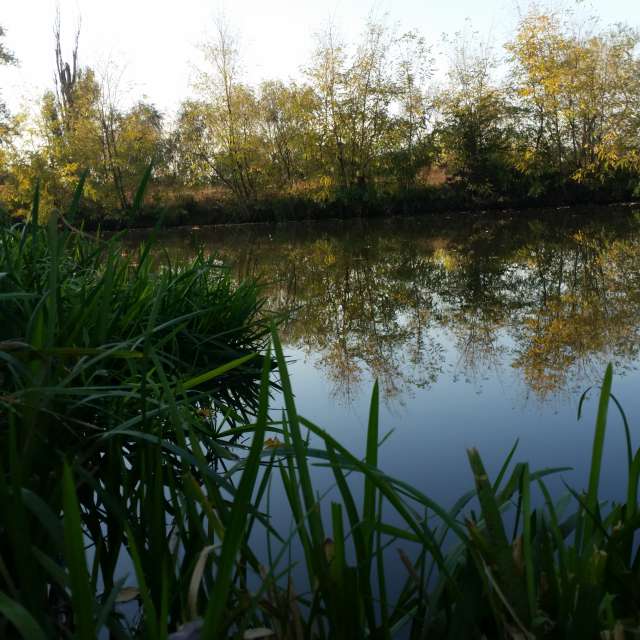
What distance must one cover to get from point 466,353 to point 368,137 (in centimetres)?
1448

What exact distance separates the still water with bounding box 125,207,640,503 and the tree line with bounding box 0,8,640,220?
33.3 ft

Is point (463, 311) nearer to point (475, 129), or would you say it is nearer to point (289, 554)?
point (289, 554)

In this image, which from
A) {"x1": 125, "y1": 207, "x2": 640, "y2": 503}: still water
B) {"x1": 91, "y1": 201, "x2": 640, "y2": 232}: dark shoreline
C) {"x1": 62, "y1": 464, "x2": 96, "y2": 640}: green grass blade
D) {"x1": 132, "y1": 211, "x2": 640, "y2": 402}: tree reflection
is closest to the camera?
{"x1": 62, "y1": 464, "x2": 96, "y2": 640}: green grass blade

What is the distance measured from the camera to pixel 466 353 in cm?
233

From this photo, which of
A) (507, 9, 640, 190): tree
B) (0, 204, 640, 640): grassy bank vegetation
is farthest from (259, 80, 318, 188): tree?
(0, 204, 640, 640): grassy bank vegetation

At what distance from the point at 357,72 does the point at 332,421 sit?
51.3 ft

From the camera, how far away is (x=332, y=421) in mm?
1649

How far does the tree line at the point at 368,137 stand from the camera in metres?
14.4

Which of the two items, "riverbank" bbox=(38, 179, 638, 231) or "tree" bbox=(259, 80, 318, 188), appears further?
"tree" bbox=(259, 80, 318, 188)

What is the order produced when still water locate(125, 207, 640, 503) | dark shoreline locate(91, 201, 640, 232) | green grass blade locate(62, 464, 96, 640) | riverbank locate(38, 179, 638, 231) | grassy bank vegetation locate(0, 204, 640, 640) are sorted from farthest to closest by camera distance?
1. riverbank locate(38, 179, 638, 231)
2. dark shoreline locate(91, 201, 640, 232)
3. still water locate(125, 207, 640, 503)
4. grassy bank vegetation locate(0, 204, 640, 640)
5. green grass blade locate(62, 464, 96, 640)

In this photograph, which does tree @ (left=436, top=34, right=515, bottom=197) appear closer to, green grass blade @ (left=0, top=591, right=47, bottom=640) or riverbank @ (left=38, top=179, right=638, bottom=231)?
riverbank @ (left=38, top=179, right=638, bottom=231)

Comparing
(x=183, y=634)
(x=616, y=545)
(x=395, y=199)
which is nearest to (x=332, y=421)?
(x=616, y=545)

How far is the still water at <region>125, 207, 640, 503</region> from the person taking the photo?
1414 mm

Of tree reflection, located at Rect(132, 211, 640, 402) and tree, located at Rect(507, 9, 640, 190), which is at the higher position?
tree, located at Rect(507, 9, 640, 190)
